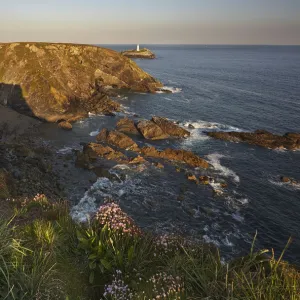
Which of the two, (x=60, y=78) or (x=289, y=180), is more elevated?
(x=60, y=78)

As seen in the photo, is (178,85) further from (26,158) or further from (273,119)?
(26,158)

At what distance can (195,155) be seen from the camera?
33.2 metres

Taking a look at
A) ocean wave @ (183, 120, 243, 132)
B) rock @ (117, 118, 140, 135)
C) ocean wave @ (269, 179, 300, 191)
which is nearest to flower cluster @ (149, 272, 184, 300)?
ocean wave @ (269, 179, 300, 191)

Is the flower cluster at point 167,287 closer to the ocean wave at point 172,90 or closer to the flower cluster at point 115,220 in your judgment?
the flower cluster at point 115,220

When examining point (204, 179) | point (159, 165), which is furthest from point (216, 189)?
point (159, 165)

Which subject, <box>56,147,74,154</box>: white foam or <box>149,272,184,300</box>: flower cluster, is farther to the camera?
<box>56,147,74,154</box>: white foam

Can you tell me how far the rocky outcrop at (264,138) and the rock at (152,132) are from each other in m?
7.19

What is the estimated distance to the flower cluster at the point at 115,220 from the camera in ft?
25.3

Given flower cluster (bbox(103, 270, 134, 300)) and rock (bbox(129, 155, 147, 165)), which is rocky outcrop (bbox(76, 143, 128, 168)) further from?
flower cluster (bbox(103, 270, 134, 300))

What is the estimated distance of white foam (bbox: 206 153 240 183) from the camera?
29.9 metres

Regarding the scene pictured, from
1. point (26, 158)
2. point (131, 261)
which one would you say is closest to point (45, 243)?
point (131, 261)

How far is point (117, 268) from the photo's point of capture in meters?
7.02

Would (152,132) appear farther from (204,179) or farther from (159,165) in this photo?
(204,179)

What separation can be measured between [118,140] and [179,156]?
28.9ft
